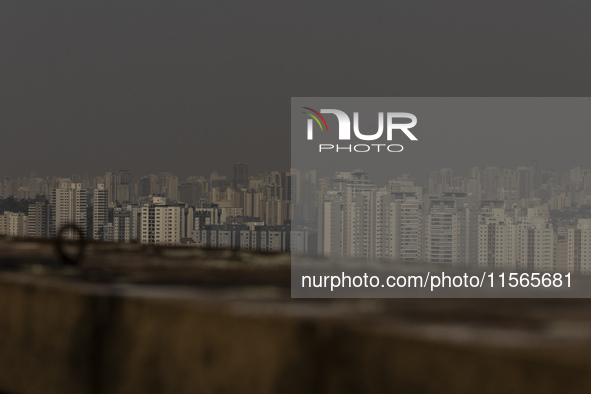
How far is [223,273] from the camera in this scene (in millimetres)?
5988

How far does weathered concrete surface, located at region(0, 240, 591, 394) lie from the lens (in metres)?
2.23

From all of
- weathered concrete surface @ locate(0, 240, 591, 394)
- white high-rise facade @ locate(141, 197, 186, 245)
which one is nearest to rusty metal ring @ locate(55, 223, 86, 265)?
weathered concrete surface @ locate(0, 240, 591, 394)

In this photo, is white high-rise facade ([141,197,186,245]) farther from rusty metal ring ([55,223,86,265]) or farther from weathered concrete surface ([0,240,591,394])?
weathered concrete surface ([0,240,591,394])

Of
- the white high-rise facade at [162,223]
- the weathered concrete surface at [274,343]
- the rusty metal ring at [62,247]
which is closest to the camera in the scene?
the weathered concrete surface at [274,343]

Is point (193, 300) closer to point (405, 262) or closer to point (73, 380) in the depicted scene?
point (73, 380)

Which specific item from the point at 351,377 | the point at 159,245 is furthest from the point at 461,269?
the point at 351,377

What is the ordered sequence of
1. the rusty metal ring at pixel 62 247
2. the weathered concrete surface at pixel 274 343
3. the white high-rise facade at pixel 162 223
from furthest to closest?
the white high-rise facade at pixel 162 223, the rusty metal ring at pixel 62 247, the weathered concrete surface at pixel 274 343

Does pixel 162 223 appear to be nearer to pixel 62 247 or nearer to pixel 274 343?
pixel 62 247

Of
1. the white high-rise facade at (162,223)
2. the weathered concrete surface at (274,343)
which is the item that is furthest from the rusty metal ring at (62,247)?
the white high-rise facade at (162,223)

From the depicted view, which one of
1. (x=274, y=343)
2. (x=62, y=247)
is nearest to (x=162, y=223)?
(x=62, y=247)

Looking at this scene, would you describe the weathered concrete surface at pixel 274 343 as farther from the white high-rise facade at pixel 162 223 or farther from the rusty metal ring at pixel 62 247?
the white high-rise facade at pixel 162 223

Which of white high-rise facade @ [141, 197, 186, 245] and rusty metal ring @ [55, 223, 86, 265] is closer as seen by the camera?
rusty metal ring @ [55, 223, 86, 265]

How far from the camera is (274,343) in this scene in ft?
8.86

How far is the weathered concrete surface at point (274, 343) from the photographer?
2.23 meters
